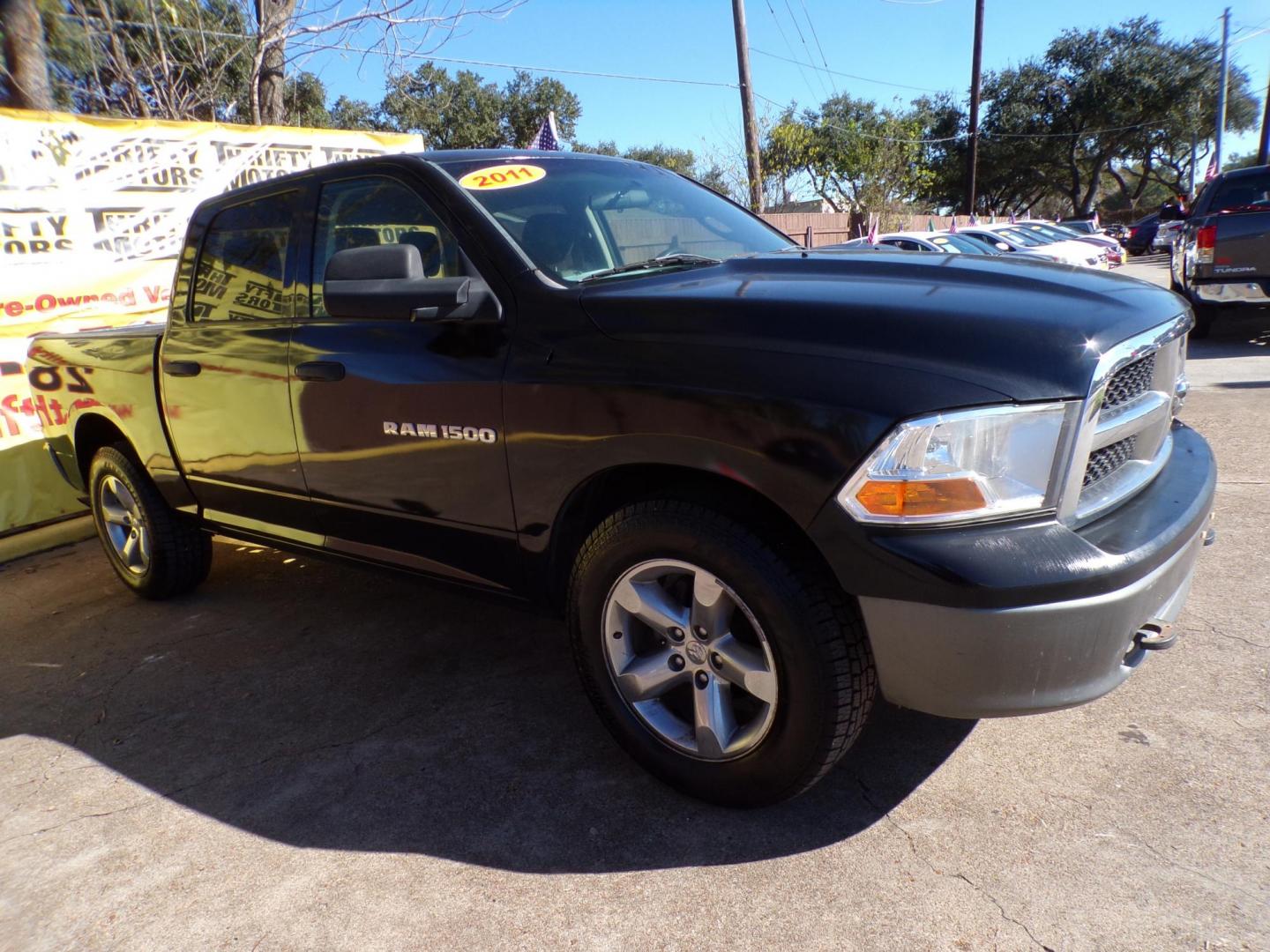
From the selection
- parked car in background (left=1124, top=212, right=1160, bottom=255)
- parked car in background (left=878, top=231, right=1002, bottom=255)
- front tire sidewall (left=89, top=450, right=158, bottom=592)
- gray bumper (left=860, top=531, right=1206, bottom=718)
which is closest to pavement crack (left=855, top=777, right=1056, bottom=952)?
gray bumper (left=860, top=531, right=1206, bottom=718)

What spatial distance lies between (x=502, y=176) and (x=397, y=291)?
0.70m

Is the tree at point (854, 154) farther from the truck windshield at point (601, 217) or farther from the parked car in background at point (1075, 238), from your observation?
the truck windshield at point (601, 217)

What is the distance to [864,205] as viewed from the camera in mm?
29375

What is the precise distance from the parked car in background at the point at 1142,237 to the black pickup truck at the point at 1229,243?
29.5 meters

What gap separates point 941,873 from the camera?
6.89 feet

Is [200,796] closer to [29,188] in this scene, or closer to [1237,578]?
[1237,578]

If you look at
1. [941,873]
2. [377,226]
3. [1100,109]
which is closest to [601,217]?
[377,226]

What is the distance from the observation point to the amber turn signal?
1863mm

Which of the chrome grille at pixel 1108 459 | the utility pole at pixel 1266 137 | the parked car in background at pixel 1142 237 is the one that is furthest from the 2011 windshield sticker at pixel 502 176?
the parked car in background at pixel 1142 237

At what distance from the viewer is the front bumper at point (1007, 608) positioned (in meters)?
1.84

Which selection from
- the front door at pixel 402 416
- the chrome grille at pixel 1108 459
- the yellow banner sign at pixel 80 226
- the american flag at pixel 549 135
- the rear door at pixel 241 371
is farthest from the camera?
the american flag at pixel 549 135

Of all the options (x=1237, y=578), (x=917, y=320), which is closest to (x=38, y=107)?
(x=917, y=320)

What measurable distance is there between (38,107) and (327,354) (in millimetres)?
5978

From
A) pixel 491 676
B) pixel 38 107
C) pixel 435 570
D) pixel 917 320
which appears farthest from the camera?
pixel 38 107
